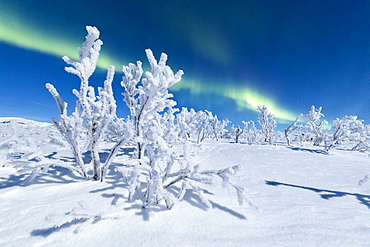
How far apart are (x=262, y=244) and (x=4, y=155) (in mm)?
4356

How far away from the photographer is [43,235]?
5.11ft

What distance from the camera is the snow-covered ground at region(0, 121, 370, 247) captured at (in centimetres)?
152

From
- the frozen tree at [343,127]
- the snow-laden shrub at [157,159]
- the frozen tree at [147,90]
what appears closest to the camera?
the snow-laden shrub at [157,159]

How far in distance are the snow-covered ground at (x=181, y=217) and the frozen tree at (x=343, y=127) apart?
10483mm

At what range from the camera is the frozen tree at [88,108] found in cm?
236

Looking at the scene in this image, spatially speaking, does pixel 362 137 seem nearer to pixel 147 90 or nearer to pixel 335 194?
pixel 335 194

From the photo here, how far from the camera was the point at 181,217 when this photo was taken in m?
1.92

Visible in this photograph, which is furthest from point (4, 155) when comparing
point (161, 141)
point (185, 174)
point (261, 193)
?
point (261, 193)

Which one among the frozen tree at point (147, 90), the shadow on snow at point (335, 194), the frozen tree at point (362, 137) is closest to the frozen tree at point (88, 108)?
the frozen tree at point (147, 90)

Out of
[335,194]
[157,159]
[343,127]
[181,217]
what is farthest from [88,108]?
[343,127]

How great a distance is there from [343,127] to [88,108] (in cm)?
1454

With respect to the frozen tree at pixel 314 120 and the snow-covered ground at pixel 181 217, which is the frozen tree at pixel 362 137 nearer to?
the frozen tree at pixel 314 120

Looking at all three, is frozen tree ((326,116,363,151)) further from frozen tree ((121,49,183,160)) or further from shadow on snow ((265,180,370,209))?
frozen tree ((121,49,183,160))

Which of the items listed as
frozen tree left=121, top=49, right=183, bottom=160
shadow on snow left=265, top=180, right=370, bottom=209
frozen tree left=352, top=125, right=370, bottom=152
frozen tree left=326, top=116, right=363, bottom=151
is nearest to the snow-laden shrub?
frozen tree left=121, top=49, right=183, bottom=160
